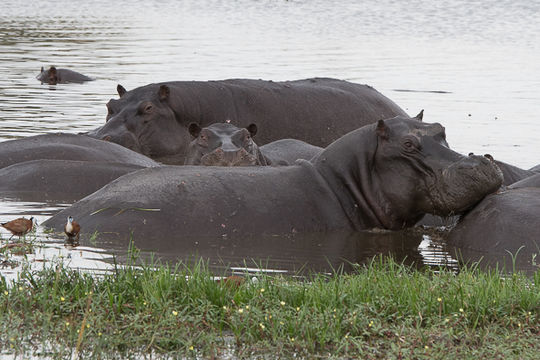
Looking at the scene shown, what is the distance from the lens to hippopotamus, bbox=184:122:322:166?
869 centimetres

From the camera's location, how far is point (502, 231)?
711 centimetres

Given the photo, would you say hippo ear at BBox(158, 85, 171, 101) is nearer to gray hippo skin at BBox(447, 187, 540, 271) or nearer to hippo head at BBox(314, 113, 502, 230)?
hippo head at BBox(314, 113, 502, 230)

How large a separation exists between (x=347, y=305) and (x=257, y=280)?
660mm

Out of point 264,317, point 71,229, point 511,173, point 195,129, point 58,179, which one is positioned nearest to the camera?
point 264,317

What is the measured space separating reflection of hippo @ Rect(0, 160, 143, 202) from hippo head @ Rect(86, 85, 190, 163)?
2.38m

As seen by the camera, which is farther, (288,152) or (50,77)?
(50,77)

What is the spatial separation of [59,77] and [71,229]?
1281 cm

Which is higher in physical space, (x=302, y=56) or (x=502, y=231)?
(x=502, y=231)

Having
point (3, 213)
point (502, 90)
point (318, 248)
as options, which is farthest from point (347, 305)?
point (502, 90)

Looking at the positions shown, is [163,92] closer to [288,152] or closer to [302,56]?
[288,152]

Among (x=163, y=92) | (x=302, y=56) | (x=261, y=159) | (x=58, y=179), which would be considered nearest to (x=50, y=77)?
(x=302, y=56)

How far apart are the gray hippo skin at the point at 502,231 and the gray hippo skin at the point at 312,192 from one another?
0.14m

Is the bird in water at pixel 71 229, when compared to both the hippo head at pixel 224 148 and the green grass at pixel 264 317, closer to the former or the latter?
the green grass at pixel 264 317

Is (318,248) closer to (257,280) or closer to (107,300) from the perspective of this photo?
(257,280)
